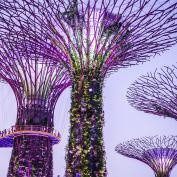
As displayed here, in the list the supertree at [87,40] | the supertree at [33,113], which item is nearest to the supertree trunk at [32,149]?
the supertree at [33,113]

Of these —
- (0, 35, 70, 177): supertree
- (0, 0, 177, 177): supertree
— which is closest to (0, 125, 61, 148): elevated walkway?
(0, 35, 70, 177): supertree

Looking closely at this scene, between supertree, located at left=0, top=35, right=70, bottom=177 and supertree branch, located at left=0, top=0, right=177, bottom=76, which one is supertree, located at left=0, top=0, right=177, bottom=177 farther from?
supertree, located at left=0, top=35, right=70, bottom=177

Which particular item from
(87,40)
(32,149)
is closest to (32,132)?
(32,149)

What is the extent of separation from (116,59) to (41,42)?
3172 millimetres

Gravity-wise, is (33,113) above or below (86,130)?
above

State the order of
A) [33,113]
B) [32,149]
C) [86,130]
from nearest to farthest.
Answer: [86,130]
[32,149]
[33,113]

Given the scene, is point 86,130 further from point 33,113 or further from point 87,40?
point 33,113

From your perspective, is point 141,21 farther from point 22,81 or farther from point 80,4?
point 22,81

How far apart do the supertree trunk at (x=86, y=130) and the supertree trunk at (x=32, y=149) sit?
9855mm

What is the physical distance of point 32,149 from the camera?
2273 cm

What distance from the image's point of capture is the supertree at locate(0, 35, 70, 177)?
2255cm

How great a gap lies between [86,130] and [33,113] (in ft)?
36.2

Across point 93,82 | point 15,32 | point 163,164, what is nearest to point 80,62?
point 93,82

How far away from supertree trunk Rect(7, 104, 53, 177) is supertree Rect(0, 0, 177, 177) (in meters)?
8.84
